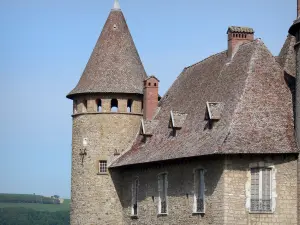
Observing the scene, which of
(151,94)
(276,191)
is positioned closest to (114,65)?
(151,94)

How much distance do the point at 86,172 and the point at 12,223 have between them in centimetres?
11378

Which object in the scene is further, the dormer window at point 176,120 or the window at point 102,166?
the window at point 102,166

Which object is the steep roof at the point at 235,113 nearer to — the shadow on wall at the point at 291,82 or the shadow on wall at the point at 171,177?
the shadow on wall at the point at 291,82

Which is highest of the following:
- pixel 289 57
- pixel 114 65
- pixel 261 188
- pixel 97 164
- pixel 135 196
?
pixel 114 65

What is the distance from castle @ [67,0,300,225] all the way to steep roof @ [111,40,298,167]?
0.18ft

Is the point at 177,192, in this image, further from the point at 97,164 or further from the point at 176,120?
the point at 97,164

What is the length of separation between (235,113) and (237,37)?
698 cm

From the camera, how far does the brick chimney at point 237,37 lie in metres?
42.1

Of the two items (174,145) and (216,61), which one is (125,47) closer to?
(216,61)

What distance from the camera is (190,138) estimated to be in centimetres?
3922

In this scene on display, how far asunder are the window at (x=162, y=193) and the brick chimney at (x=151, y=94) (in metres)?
6.79

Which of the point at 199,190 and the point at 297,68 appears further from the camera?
the point at 199,190

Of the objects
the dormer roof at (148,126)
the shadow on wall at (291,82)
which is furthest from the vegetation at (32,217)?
the shadow on wall at (291,82)

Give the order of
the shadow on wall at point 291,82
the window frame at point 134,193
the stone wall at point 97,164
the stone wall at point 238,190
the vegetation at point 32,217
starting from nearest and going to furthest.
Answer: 1. the stone wall at point 238,190
2. the shadow on wall at point 291,82
3. the window frame at point 134,193
4. the stone wall at point 97,164
5. the vegetation at point 32,217
